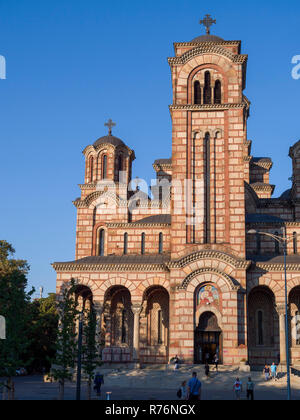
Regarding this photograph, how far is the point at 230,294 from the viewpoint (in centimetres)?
3634

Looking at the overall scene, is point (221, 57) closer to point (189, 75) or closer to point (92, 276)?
point (189, 75)

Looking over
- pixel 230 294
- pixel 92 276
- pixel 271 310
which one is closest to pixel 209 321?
pixel 230 294

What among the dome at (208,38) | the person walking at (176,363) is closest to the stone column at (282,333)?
the person walking at (176,363)

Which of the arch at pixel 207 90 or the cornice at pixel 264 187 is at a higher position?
the arch at pixel 207 90

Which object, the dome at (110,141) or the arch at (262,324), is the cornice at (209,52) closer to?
the dome at (110,141)

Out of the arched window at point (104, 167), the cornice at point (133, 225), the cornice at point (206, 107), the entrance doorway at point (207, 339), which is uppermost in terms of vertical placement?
the cornice at point (206, 107)

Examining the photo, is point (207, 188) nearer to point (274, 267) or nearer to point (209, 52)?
point (274, 267)

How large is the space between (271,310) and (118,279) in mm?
11074

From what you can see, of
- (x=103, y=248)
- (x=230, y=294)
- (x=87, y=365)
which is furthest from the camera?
(x=103, y=248)

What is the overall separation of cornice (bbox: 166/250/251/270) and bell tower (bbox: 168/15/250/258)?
34.6 inches

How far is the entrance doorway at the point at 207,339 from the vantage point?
36.8 meters

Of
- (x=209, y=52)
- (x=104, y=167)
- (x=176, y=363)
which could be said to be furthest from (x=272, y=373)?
(x=104, y=167)

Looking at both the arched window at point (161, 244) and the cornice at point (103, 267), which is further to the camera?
the arched window at point (161, 244)

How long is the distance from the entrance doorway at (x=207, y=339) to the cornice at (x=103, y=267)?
4.49m
